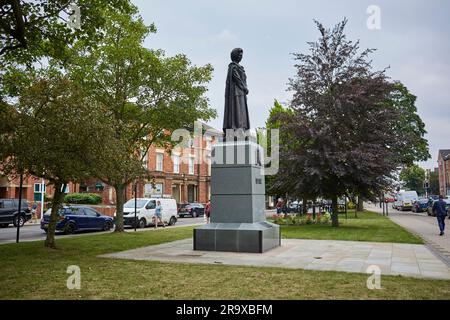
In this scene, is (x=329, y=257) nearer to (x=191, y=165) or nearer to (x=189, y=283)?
(x=189, y=283)

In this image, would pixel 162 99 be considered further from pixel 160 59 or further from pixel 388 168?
pixel 388 168

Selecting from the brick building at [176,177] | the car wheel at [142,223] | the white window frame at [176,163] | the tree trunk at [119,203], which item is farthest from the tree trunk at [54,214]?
the white window frame at [176,163]

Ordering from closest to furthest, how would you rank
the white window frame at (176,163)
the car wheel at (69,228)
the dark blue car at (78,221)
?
the dark blue car at (78,221) → the car wheel at (69,228) → the white window frame at (176,163)

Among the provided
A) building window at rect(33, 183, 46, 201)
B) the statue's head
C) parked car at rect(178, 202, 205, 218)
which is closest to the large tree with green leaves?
the statue's head

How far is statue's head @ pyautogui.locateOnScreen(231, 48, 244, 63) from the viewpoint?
1350 centimetres

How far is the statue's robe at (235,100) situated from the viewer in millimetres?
12966

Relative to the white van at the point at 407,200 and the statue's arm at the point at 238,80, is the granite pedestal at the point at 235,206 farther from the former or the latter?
the white van at the point at 407,200

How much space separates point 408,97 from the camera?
5050 centimetres

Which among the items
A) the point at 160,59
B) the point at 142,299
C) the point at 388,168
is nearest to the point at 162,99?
the point at 160,59

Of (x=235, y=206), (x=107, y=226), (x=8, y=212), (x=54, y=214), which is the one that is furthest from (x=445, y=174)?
(x=54, y=214)

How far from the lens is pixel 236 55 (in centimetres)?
1349

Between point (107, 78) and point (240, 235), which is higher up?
point (107, 78)

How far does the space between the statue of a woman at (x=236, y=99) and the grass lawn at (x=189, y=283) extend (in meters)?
5.30
